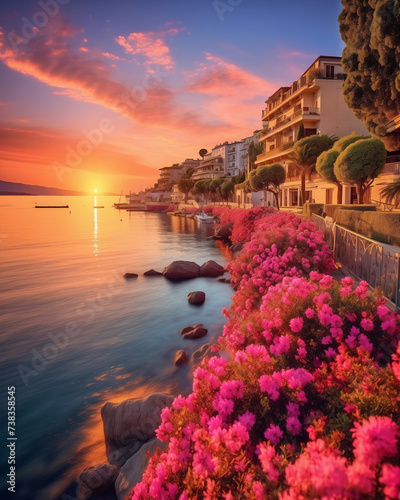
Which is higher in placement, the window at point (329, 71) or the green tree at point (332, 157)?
the window at point (329, 71)

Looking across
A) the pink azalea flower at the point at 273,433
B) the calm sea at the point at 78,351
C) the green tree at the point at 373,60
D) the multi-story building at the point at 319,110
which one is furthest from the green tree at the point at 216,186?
the pink azalea flower at the point at 273,433

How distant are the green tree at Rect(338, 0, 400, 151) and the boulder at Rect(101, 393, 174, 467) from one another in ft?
49.2

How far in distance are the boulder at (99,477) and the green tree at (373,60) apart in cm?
1641

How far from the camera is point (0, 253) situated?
1574 inches

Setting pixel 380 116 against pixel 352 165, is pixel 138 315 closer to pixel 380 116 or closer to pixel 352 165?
pixel 380 116

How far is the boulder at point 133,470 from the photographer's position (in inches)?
244

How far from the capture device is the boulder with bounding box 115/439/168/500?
20.3 ft

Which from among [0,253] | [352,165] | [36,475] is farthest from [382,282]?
[0,253]

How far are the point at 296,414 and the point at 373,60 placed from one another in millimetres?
17918

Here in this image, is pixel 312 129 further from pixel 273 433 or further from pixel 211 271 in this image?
pixel 273 433

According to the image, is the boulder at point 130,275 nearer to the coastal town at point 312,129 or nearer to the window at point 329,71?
the coastal town at point 312,129

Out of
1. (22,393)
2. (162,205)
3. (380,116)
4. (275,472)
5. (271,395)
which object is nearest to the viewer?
(275,472)

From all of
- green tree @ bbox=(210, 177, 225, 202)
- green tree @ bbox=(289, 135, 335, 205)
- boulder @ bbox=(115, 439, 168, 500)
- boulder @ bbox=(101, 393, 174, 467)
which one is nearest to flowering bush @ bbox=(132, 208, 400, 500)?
boulder @ bbox=(115, 439, 168, 500)

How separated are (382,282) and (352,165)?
18633mm
